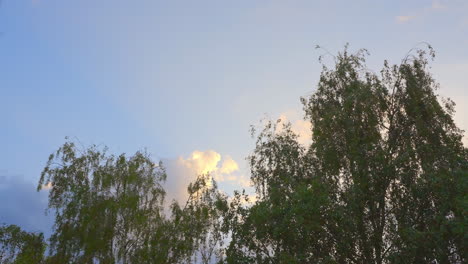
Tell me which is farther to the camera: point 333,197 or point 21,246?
point 21,246

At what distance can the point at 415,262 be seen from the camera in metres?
18.4

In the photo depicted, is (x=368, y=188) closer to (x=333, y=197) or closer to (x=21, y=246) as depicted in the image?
(x=333, y=197)

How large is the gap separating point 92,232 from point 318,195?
15437 mm

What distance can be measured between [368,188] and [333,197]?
5.94ft

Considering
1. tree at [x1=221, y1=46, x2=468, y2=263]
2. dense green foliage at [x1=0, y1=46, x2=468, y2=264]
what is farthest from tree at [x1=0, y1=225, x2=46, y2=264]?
tree at [x1=221, y1=46, x2=468, y2=263]

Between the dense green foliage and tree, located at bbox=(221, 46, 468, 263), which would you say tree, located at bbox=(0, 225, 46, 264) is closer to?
the dense green foliage

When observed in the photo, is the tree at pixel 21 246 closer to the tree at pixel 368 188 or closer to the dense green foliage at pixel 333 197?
the dense green foliage at pixel 333 197

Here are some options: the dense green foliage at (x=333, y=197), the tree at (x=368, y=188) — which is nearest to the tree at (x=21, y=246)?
the dense green foliage at (x=333, y=197)

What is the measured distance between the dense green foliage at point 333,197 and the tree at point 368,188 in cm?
6

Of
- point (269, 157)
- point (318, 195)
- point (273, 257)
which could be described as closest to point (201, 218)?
point (269, 157)

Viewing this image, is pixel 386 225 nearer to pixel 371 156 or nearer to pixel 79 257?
pixel 371 156

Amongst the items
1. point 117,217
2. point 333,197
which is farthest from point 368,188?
point 117,217

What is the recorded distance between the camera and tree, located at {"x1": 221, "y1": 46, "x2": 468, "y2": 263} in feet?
60.5

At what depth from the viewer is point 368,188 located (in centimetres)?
2125
